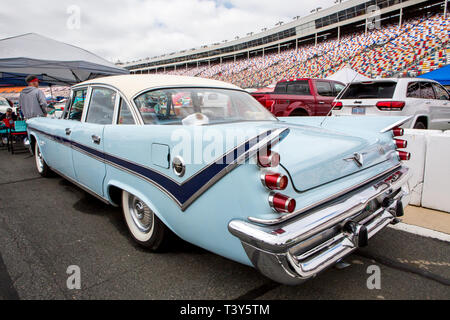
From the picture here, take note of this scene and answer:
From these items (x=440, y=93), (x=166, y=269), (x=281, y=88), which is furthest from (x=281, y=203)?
(x=281, y=88)

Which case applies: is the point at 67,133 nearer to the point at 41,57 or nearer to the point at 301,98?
the point at 41,57

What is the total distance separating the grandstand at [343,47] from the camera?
24359 mm

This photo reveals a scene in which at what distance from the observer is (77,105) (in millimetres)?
3742

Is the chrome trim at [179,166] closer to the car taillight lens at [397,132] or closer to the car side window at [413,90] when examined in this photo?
the car taillight lens at [397,132]

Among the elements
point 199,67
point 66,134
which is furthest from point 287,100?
point 199,67

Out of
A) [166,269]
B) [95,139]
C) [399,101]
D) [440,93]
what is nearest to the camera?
[166,269]

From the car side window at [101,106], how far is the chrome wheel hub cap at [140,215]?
0.81 m

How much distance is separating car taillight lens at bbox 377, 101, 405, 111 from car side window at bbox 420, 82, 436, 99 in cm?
113

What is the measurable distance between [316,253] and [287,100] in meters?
6.70

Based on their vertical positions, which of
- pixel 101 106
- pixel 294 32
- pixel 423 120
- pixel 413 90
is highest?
pixel 294 32

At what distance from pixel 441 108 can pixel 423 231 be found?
17.2ft

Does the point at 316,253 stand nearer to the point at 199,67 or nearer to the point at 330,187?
the point at 330,187

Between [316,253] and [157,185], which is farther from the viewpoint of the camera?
[157,185]
